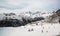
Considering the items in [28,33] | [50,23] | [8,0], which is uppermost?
[8,0]

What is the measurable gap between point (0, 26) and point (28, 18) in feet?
1.21

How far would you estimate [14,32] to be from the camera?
1603mm

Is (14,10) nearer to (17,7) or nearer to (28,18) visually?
(17,7)

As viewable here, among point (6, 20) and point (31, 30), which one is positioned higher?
point (6, 20)

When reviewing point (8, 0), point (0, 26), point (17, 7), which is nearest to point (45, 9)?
point (17, 7)

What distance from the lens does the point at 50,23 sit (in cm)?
163

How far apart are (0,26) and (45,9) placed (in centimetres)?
62

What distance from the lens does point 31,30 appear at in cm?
162

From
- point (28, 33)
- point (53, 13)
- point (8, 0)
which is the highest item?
point (8, 0)

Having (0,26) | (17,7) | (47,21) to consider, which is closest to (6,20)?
(0,26)

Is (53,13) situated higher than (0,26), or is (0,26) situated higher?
(53,13)

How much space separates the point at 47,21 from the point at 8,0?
569mm

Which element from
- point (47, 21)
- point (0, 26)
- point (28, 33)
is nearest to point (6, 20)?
point (0, 26)

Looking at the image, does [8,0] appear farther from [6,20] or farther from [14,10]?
[6,20]
